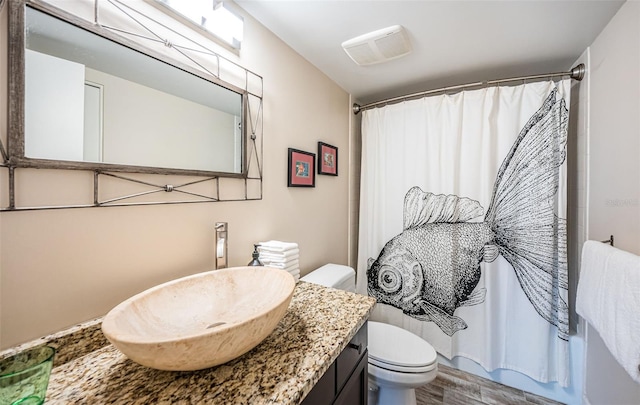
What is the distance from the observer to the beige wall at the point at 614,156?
104cm

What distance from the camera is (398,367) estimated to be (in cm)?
120

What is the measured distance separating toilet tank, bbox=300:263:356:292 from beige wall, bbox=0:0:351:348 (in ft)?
0.42

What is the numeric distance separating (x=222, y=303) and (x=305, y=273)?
0.80 metres

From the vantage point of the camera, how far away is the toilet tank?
1.41m

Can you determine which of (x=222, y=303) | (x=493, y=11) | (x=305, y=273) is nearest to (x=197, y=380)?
(x=222, y=303)

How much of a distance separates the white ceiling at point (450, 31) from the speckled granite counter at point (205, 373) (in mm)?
1380

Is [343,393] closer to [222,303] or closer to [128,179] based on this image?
[222,303]

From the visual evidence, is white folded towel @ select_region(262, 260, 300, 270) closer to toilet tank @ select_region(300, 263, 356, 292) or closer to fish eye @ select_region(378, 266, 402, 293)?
toilet tank @ select_region(300, 263, 356, 292)

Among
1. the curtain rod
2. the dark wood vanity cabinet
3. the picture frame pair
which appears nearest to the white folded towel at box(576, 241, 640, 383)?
the dark wood vanity cabinet

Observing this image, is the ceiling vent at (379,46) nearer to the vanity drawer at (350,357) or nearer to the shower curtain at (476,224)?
the shower curtain at (476,224)

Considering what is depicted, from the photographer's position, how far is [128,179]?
2.56ft

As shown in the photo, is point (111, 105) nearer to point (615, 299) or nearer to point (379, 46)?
point (379, 46)

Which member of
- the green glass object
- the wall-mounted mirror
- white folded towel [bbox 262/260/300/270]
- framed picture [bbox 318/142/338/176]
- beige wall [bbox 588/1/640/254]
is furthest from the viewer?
framed picture [bbox 318/142/338/176]

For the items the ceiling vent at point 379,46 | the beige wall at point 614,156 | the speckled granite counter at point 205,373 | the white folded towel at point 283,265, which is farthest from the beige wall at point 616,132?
the white folded towel at point 283,265
